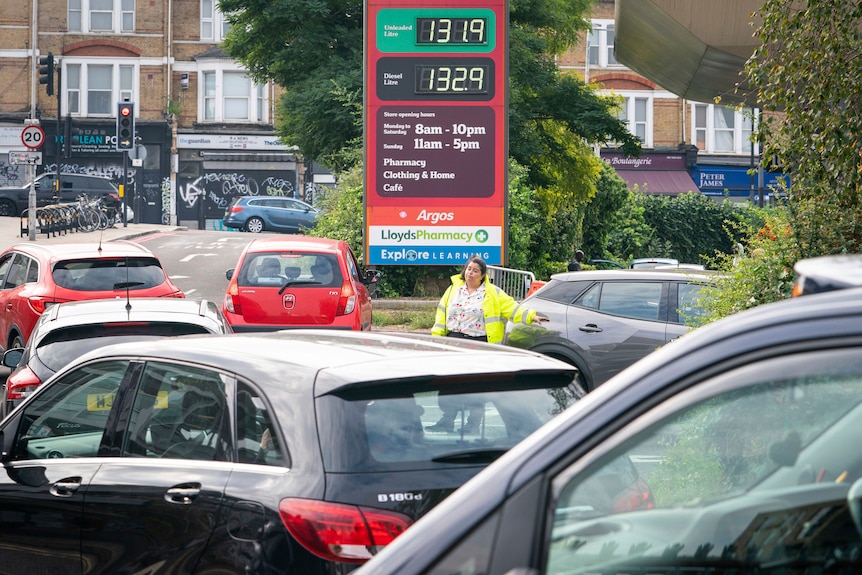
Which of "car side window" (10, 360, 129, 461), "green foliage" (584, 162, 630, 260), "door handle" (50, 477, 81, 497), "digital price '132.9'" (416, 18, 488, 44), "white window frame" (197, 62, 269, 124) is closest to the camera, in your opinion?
"door handle" (50, 477, 81, 497)

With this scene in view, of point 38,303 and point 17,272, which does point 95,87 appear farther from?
point 38,303

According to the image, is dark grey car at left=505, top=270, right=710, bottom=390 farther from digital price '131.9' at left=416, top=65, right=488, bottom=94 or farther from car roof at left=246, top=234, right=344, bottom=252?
digital price '131.9' at left=416, top=65, right=488, bottom=94

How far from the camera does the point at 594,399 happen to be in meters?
1.88

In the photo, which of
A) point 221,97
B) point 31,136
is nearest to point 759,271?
point 31,136

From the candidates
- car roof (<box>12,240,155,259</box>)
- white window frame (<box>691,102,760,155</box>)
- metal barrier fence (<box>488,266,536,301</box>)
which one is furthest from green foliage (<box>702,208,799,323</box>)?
white window frame (<box>691,102,760,155</box>)

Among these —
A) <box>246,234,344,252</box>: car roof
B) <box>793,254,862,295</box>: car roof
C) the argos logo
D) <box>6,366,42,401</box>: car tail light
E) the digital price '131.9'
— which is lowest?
<box>6,366,42,401</box>: car tail light

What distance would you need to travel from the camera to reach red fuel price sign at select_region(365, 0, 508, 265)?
68.6 ft

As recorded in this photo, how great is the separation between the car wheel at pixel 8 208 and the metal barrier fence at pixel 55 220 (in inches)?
261

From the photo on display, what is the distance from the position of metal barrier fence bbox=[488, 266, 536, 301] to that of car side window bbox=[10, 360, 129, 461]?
14218 millimetres

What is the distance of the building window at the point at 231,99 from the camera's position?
5369 cm

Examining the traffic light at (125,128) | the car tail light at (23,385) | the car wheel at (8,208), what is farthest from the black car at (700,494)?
the car wheel at (8,208)

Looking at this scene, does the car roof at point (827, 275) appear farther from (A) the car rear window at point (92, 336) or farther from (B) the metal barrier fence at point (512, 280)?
(B) the metal barrier fence at point (512, 280)

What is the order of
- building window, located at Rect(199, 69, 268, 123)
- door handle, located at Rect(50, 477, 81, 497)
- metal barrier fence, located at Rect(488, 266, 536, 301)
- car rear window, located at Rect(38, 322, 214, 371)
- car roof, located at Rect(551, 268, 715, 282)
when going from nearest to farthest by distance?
door handle, located at Rect(50, 477, 81, 497) < car rear window, located at Rect(38, 322, 214, 371) < car roof, located at Rect(551, 268, 715, 282) < metal barrier fence, located at Rect(488, 266, 536, 301) < building window, located at Rect(199, 69, 268, 123)

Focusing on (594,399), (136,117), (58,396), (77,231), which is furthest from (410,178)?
(136,117)
